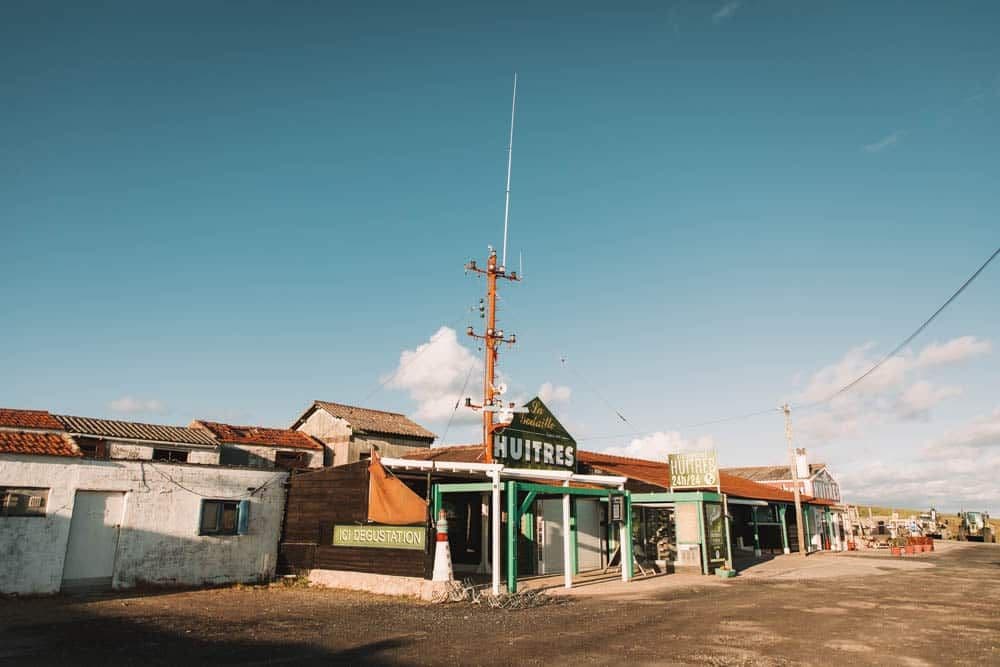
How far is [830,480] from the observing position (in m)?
63.3

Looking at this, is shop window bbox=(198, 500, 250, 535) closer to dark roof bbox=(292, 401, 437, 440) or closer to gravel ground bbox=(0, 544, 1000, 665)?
gravel ground bbox=(0, 544, 1000, 665)

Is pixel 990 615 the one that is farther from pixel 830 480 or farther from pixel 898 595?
pixel 830 480

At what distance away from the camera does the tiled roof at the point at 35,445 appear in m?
16.9

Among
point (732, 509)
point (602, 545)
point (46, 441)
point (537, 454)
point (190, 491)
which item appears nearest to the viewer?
point (46, 441)

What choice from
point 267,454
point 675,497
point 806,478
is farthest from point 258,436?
point 806,478

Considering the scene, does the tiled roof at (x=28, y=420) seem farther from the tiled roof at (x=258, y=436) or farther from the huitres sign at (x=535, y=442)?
the huitres sign at (x=535, y=442)

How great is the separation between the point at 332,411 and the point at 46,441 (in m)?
23.9

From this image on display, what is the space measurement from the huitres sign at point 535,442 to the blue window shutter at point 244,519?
8204 millimetres

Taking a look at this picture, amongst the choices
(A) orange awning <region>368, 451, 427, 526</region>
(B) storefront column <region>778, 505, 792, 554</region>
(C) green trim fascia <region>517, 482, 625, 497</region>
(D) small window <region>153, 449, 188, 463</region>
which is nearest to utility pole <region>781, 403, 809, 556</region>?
A: (B) storefront column <region>778, 505, 792, 554</region>

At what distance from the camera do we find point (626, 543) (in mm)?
22109

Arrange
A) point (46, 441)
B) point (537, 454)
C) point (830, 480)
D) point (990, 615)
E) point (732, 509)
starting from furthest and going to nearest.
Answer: point (830, 480) → point (732, 509) → point (537, 454) → point (46, 441) → point (990, 615)

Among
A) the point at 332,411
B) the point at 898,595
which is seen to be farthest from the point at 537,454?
the point at 332,411

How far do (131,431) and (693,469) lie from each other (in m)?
25.7

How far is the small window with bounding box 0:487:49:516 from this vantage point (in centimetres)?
1652
